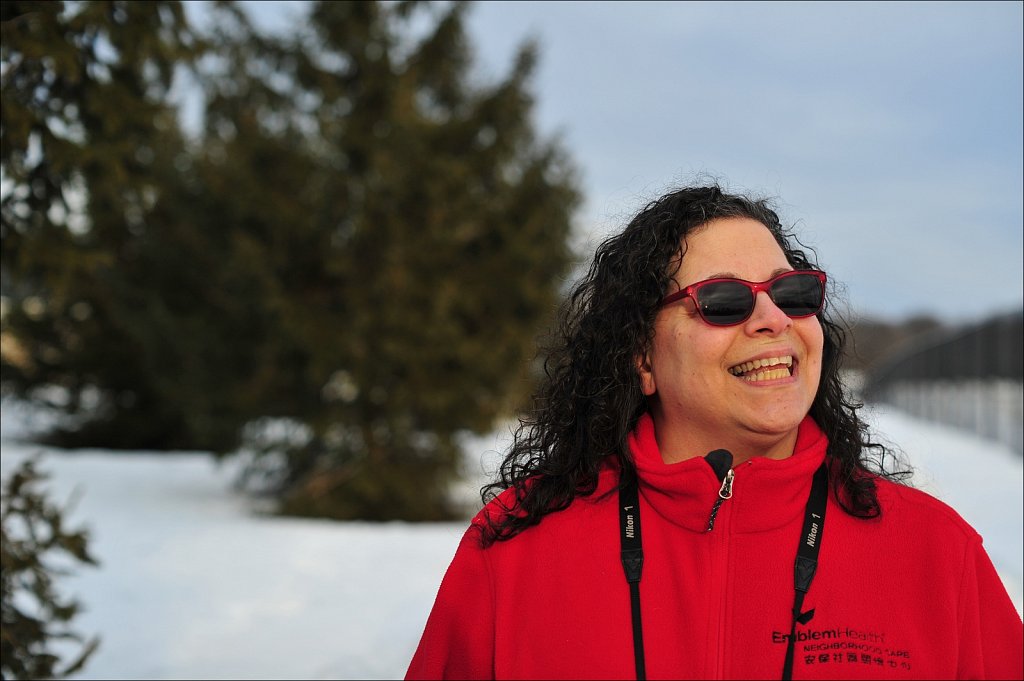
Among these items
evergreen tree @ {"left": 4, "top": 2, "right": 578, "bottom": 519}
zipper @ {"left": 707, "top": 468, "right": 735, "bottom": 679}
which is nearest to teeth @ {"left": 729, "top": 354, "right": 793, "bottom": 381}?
zipper @ {"left": 707, "top": 468, "right": 735, "bottom": 679}

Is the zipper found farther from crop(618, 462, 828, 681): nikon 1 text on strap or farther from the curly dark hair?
the curly dark hair

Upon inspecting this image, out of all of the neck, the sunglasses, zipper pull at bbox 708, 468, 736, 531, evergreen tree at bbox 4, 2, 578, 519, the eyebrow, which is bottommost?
zipper pull at bbox 708, 468, 736, 531

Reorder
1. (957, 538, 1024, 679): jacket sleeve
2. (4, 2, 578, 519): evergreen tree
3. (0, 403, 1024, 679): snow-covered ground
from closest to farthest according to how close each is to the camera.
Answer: (957, 538, 1024, 679): jacket sleeve
(0, 403, 1024, 679): snow-covered ground
(4, 2, 578, 519): evergreen tree

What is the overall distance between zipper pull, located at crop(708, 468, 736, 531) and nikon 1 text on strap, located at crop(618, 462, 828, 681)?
155mm

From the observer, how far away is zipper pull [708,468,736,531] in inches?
81.3

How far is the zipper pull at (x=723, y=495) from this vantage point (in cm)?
206

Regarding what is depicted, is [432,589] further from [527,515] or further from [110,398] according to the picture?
[110,398]

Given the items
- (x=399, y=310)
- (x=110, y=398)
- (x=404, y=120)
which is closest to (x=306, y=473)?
(x=399, y=310)

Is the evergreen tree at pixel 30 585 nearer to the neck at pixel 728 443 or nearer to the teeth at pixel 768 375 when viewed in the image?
the neck at pixel 728 443

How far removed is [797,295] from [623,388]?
0.47m

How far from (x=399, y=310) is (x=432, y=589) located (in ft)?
14.1

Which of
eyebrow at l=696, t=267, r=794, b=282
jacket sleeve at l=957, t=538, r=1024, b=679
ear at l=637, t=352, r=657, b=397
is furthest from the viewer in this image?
ear at l=637, t=352, r=657, b=397

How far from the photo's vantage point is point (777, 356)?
7.00ft

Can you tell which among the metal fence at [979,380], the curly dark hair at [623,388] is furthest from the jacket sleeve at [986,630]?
the metal fence at [979,380]
